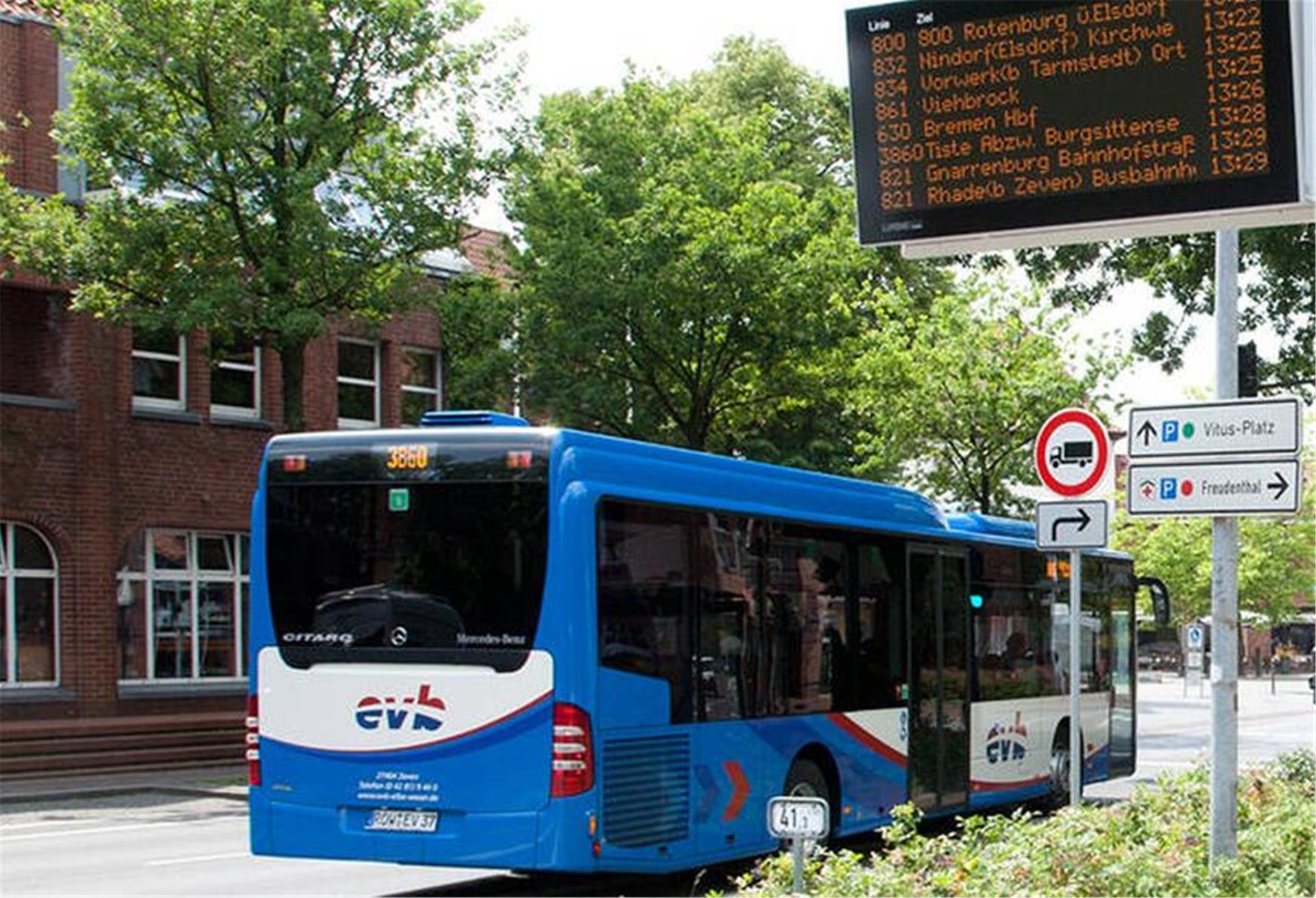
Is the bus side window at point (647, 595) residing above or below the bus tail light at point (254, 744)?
above

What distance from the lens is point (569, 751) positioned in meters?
11.7

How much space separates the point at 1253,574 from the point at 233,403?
186 feet

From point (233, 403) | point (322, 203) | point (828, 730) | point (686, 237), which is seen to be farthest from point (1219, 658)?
point (233, 403)

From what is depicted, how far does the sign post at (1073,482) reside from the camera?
44.4 ft

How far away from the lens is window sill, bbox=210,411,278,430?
3097cm

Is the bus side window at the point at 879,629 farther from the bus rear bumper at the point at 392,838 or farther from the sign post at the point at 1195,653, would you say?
the sign post at the point at 1195,653

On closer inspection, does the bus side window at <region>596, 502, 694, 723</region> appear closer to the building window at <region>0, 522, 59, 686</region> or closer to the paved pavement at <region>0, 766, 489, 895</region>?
the paved pavement at <region>0, 766, 489, 895</region>

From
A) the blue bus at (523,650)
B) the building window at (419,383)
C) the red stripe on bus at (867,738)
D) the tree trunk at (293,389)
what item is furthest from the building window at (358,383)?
the blue bus at (523,650)

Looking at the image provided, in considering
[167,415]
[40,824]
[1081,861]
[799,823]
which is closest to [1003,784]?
[1081,861]

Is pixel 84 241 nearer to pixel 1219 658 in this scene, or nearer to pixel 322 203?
pixel 322 203

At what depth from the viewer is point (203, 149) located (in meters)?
24.7

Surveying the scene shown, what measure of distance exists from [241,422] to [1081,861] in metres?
23.6

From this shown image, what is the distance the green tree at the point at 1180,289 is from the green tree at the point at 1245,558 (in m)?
54.2

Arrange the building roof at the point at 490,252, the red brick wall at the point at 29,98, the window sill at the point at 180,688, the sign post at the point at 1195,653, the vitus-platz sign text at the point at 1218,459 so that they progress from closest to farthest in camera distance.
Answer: the vitus-platz sign text at the point at 1218,459 < the red brick wall at the point at 29,98 < the window sill at the point at 180,688 < the building roof at the point at 490,252 < the sign post at the point at 1195,653
